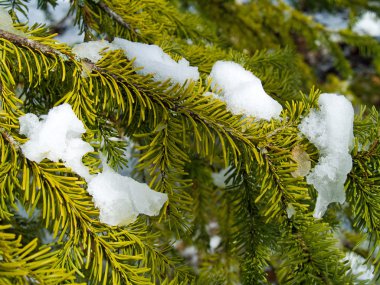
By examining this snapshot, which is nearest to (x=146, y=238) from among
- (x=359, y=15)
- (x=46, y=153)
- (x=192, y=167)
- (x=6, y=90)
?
(x=46, y=153)

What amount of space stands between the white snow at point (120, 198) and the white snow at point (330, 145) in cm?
33

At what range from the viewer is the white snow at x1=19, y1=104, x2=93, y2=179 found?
72cm

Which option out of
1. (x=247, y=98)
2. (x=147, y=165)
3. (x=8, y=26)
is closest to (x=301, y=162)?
(x=247, y=98)

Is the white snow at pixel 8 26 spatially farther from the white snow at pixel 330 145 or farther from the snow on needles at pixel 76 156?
the white snow at pixel 330 145

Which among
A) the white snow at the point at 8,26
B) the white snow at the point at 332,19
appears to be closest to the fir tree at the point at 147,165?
the white snow at the point at 8,26

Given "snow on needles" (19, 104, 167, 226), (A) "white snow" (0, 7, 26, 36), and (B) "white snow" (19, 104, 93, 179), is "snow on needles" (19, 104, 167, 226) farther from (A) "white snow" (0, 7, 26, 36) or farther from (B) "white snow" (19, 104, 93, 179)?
(A) "white snow" (0, 7, 26, 36)

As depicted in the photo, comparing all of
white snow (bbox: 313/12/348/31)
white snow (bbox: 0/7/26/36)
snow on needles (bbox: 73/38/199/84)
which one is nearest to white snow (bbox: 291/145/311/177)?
snow on needles (bbox: 73/38/199/84)

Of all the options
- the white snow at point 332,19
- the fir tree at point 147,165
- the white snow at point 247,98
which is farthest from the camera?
the white snow at point 332,19

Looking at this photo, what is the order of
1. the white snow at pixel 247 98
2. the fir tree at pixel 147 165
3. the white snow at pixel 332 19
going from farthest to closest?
the white snow at pixel 332 19, the white snow at pixel 247 98, the fir tree at pixel 147 165

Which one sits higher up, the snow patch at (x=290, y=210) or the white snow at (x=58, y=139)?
the white snow at (x=58, y=139)

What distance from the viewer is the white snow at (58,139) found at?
719mm

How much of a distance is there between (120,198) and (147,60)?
13.0 inches

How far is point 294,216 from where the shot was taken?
0.79 m

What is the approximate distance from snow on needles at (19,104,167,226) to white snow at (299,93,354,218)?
362 mm
